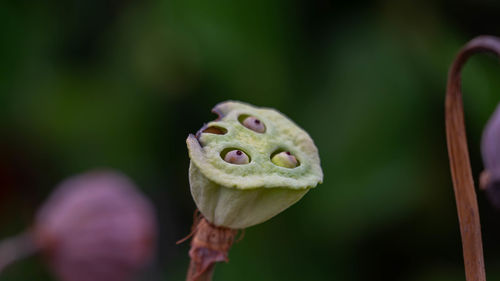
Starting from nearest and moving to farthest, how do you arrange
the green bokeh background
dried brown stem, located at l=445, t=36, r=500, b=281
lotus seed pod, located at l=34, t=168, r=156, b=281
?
1. dried brown stem, located at l=445, t=36, r=500, b=281
2. lotus seed pod, located at l=34, t=168, r=156, b=281
3. the green bokeh background

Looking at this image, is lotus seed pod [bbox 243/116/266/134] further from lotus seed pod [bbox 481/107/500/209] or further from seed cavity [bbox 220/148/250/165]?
lotus seed pod [bbox 481/107/500/209]

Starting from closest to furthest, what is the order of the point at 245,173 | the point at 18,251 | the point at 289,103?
the point at 245,173 → the point at 18,251 → the point at 289,103

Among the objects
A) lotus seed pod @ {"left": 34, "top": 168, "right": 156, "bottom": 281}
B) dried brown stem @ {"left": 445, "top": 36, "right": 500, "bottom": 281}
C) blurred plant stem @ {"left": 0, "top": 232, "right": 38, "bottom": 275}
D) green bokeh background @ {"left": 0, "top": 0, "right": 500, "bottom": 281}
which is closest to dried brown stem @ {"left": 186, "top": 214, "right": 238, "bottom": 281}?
dried brown stem @ {"left": 445, "top": 36, "right": 500, "bottom": 281}

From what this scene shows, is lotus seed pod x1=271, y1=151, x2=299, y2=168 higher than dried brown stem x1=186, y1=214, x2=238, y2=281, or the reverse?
lotus seed pod x1=271, y1=151, x2=299, y2=168

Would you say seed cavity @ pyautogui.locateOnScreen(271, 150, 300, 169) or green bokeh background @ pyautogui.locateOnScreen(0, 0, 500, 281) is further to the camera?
green bokeh background @ pyautogui.locateOnScreen(0, 0, 500, 281)

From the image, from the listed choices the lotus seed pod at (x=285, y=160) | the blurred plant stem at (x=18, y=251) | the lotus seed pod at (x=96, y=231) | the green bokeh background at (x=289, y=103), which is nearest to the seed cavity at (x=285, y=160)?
the lotus seed pod at (x=285, y=160)

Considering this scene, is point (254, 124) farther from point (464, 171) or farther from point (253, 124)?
point (464, 171)

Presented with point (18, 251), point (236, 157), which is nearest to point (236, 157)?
point (236, 157)
